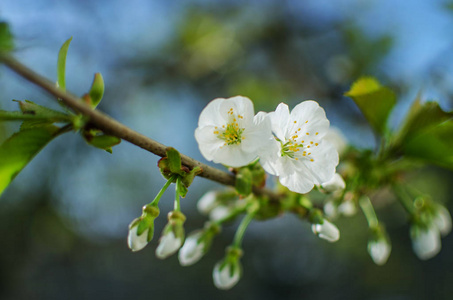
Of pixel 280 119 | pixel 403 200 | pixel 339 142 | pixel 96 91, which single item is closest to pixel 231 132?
pixel 280 119

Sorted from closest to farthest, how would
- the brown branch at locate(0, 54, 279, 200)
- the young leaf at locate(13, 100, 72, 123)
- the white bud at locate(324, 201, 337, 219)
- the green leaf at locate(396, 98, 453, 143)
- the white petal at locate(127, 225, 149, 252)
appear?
the brown branch at locate(0, 54, 279, 200), the young leaf at locate(13, 100, 72, 123), the white petal at locate(127, 225, 149, 252), the green leaf at locate(396, 98, 453, 143), the white bud at locate(324, 201, 337, 219)

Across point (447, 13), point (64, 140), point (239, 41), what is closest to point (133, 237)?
point (447, 13)

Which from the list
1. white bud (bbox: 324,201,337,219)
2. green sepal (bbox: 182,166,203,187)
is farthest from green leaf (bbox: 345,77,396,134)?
green sepal (bbox: 182,166,203,187)

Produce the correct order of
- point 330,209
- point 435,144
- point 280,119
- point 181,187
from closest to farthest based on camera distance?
point 181,187 < point 280,119 < point 435,144 < point 330,209

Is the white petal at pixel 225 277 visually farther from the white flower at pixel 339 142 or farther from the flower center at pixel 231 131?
the white flower at pixel 339 142

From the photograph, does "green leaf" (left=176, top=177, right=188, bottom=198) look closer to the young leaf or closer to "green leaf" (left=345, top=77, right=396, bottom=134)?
the young leaf

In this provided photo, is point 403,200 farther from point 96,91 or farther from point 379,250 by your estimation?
point 96,91

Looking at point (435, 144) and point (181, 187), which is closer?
point (181, 187)
